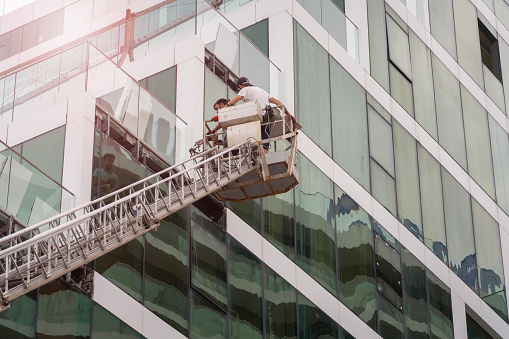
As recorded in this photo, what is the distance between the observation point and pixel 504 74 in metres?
48.0

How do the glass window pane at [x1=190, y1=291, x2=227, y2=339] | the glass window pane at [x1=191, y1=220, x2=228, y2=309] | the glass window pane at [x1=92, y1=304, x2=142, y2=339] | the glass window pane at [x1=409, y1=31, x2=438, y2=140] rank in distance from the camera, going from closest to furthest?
1. the glass window pane at [x1=92, y1=304, x2=142, y2=339]
2. the glass window pane at [x1=190, y1=291, x2=227, y2=339]
3. the glass window pane at [x1=191, y1=220, x2=228, y2=309]
4. the glass window pane at [x1=409, y1=31, x2=438, y2=140]

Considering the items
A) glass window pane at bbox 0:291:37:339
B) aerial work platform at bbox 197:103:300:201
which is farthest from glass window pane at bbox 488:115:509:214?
glass window pane at bbox 0:291:37:339

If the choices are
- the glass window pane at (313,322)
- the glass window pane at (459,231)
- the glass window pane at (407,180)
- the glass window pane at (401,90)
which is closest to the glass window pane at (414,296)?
the glass window pane at (407,180)

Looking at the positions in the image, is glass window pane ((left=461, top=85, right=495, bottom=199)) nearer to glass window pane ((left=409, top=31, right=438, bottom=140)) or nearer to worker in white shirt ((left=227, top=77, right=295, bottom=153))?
glass window pane ((left=409, top=31, right=438, bottom=140))

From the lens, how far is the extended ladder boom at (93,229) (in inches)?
738

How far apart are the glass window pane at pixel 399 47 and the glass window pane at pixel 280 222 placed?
420 inches

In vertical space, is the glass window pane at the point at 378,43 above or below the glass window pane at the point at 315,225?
above

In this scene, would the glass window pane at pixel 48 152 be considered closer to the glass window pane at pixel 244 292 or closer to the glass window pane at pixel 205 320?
the glass window pane at pixel 205 320

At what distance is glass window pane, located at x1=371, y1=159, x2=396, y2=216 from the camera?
115 ft

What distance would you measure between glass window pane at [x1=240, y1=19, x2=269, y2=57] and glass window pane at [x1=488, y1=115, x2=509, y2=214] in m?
14.2

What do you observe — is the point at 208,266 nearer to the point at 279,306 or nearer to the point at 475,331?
the point at 279,306

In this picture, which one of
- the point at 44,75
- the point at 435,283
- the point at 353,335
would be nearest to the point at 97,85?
the point at 44,75

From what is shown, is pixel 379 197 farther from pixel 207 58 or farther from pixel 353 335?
pixel 207 58

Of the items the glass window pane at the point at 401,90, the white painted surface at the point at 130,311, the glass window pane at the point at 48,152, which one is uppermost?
the glass window pane at the point at 401,90
